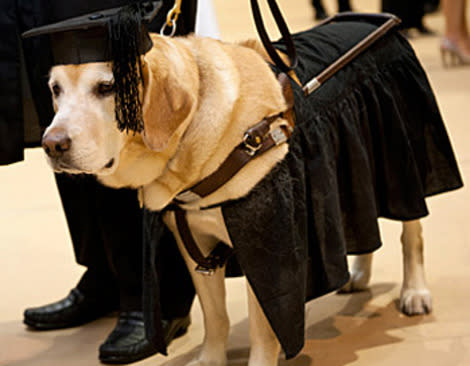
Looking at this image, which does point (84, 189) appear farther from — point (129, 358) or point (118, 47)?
point (118, 47)

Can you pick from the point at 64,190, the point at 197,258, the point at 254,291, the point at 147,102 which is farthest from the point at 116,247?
the point at 147,102

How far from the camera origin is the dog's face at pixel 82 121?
5.24ft

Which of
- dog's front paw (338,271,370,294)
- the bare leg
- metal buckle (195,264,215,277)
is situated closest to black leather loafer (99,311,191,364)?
metal buckle (195,264,215,277)

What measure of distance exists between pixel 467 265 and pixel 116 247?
3.89 feet

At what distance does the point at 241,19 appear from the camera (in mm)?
8289

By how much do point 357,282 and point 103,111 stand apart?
122 cm

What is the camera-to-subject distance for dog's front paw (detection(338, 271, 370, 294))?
2527 millimetres

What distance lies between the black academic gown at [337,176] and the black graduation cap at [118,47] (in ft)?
1.12

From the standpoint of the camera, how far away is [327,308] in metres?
2.45

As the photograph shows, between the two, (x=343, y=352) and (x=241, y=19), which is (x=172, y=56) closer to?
(x=343, y=352)

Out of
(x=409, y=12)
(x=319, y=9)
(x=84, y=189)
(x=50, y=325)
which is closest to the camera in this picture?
(x=84, y=189)

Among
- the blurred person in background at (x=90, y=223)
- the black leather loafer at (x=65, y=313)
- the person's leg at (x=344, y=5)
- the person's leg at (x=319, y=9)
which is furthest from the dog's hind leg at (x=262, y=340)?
the person's leg at (x=319, y=9)

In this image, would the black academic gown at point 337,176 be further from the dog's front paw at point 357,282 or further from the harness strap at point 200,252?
the dog's front paw at point 357,282

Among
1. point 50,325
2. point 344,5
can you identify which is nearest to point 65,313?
point 50,325
